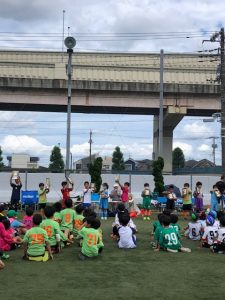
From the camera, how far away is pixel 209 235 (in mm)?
11297

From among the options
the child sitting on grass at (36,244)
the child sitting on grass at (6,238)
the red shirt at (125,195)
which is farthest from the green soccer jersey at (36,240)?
the red shirt at (125,195)

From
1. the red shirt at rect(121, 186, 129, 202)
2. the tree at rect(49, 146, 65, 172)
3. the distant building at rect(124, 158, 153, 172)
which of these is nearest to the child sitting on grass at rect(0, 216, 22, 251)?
the red shirt at rect(121, 186, 129, 202)

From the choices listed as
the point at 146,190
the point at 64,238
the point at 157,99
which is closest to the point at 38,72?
the point at 157,99

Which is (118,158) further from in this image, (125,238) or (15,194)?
(125,238)

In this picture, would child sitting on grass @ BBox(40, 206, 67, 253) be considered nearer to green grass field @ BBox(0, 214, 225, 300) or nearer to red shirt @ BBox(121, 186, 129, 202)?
green grass field @ BBox(0, 214, 225, 300)

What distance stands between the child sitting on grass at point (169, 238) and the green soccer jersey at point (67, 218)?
2500mm

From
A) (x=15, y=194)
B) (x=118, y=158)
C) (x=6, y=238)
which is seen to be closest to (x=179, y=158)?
(x=118, y=158)

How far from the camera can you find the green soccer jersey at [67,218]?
1178 centimetres

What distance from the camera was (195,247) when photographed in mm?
Result: 11500

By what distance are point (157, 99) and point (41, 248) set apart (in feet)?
104

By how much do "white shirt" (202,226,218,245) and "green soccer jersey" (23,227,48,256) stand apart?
422 cm

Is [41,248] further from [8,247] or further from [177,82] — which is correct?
[177,82]

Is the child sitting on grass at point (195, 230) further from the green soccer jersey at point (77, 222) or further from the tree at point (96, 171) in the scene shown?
the tree at point (96, 171)

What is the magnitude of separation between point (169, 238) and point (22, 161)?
Answer: 8794 cm
